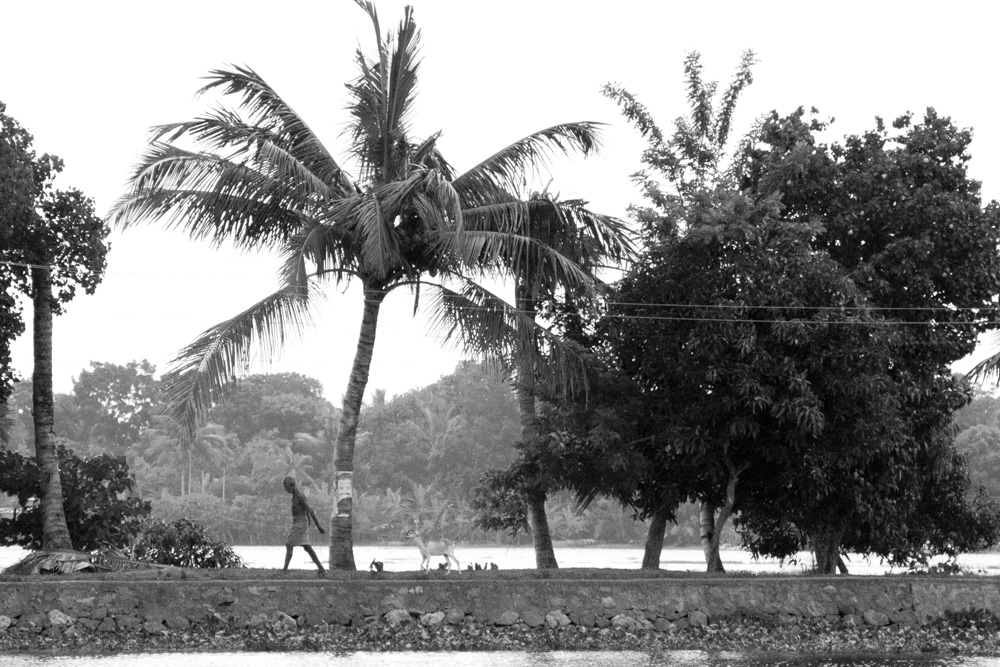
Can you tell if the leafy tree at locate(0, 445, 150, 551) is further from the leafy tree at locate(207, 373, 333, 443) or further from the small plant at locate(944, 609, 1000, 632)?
the leafy tree at locate(207, 373, 333, 443)

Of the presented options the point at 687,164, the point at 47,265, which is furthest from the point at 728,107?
the point at 47,265

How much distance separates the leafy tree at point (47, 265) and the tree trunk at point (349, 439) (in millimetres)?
4971

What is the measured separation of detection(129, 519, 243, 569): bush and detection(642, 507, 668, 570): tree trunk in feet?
29.5

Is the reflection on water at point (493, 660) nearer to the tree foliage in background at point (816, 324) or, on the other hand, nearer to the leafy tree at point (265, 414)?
the tree foliage in background at point (816, 324)

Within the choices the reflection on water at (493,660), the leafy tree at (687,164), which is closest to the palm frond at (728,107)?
the leafy tree at (687,164)

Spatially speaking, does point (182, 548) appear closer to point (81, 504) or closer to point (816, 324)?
point (81, 504)

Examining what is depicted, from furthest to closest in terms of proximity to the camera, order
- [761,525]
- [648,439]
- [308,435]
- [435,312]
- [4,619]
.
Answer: [308,435], [761,525], [648,439], [435,312], [4,619]

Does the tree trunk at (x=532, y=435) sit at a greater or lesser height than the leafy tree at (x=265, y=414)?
lesser

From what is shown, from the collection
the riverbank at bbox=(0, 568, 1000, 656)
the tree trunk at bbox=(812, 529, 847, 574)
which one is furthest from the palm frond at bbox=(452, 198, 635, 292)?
the tree trunk at bbox=(812, 529, 847, 574)

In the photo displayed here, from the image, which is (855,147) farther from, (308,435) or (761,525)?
(308,435)

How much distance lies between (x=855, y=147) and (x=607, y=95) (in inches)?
228

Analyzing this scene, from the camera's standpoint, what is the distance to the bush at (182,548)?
24016 mm

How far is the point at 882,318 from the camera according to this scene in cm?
2444

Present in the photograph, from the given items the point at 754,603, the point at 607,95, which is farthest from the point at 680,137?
the point at 754,603
